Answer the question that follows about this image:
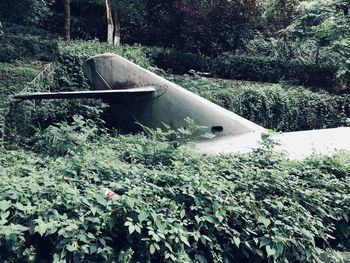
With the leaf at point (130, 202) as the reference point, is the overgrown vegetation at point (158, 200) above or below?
below

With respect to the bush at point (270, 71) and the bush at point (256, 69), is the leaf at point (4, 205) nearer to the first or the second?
the bush at point (256, 69)

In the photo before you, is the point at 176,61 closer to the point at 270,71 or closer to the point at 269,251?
the point at 270,71

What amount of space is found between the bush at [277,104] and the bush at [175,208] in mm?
8136

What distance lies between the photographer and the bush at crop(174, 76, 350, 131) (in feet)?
44.9

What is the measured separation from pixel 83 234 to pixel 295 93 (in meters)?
12.7

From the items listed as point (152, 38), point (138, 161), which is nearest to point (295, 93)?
point (152, 38)

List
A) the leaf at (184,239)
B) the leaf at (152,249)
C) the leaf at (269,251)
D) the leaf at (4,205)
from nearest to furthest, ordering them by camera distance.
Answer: the leaf at (4,205) → the leaf at (152,249) → the leaf at (184,239) → the leaf at (269,251)

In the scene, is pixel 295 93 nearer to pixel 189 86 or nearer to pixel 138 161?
pixel 189 86

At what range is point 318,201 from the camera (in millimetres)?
4691

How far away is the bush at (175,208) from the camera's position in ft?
11.3

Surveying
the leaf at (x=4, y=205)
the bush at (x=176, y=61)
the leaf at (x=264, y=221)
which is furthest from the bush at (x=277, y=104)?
the leaf at (x=4, y=205)

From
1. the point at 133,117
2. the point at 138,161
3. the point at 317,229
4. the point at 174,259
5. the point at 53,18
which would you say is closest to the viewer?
the point at 174,259

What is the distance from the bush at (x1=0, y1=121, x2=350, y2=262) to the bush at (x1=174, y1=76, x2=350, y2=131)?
8.14m

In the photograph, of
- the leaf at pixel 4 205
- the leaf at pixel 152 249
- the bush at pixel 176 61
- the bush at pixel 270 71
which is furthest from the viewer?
the bush at pixel 270 71
